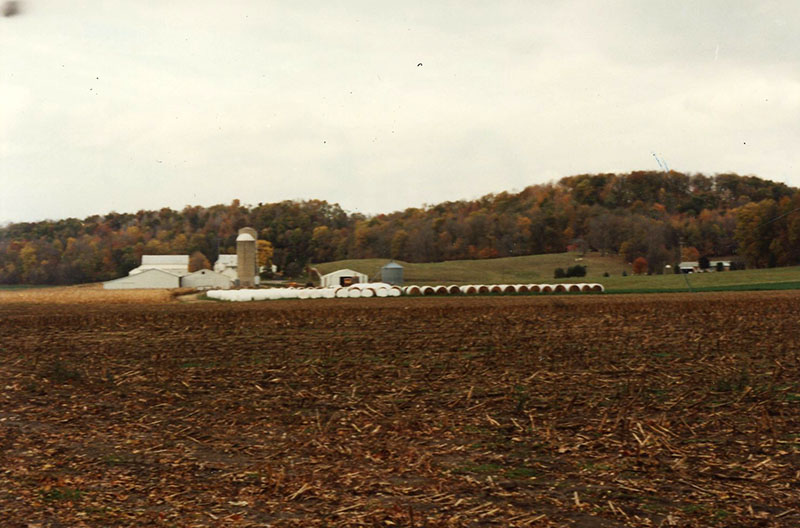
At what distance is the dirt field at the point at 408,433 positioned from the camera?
872 cm

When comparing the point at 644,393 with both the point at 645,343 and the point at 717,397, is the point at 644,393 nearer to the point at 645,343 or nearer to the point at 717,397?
the point at 717,397

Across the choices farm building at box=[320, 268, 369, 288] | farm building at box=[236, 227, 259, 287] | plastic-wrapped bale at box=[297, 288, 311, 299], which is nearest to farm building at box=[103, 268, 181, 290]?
farm building at box=[236, 227, 259, 287]

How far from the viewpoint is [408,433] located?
486 inches

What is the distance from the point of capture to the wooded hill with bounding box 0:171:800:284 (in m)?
140

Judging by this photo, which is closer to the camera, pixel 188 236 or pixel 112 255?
pixel 112 255

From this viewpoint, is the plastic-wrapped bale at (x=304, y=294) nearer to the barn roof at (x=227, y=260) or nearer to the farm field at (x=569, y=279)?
the farm field at (x=569, y=279)

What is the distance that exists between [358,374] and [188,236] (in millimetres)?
162898

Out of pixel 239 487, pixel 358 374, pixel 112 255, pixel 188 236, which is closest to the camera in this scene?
pixel 239 487

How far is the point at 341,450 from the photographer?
37.4 ft

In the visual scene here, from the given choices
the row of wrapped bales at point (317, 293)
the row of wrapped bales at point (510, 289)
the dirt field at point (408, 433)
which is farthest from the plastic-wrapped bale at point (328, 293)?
the dirt field at point (408, 433)

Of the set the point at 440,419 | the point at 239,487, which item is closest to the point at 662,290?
the point at 440,419

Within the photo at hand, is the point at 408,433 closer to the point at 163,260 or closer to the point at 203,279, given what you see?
the point at 203,279

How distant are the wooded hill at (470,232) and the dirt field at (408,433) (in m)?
113

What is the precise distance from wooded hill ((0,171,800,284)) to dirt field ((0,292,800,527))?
113172mm
